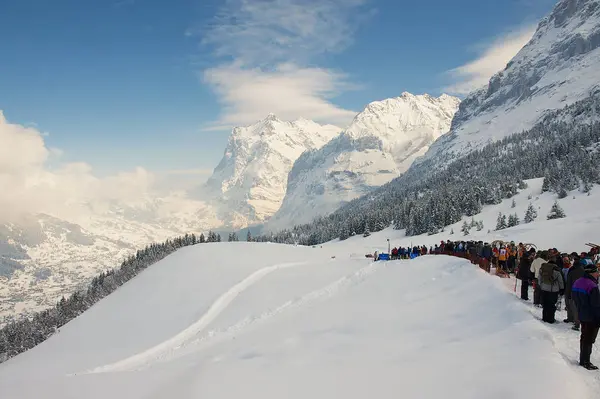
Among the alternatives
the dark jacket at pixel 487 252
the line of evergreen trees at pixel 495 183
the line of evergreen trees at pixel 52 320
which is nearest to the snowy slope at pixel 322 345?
the dark jacket at pixel 487 252

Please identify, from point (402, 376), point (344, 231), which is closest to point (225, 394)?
point (402, 376)

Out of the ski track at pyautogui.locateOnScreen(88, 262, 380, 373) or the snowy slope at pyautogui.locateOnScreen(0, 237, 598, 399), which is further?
the ski track at pyautogui.locateOnScreen(88, 262, 380, 373)

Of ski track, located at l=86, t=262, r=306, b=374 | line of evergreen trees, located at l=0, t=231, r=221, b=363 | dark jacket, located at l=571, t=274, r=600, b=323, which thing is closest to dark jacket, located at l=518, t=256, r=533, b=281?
dark jacket, located at l=571, t=274, r=600, b=323

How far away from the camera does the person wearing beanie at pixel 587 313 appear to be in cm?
965

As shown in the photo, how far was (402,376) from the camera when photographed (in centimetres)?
1077

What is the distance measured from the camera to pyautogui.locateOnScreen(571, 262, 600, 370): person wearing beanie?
965 cm

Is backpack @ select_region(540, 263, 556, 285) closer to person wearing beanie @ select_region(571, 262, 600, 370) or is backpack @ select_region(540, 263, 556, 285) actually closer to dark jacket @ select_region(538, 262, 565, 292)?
dark jacket @ select_region(538, 262, 565, 292)

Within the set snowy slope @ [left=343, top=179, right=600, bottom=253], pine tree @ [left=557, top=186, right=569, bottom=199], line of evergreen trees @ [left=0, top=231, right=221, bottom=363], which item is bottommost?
A: line of evergreen trees @ [left=0, top=231, right=221, bottom=363]

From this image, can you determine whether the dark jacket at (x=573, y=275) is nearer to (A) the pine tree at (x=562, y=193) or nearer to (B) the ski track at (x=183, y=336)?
(B) the ski track at (x=183, y=336)

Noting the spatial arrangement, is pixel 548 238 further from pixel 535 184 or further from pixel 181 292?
pixel 535 184

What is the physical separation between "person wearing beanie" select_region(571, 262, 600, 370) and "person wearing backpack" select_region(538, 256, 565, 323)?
2.72m

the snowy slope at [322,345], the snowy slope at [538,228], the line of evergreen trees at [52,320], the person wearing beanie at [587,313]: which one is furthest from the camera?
the line of evergreen trees at [52,320]

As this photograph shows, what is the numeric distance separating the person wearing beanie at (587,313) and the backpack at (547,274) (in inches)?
112

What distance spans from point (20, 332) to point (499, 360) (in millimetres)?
85526
